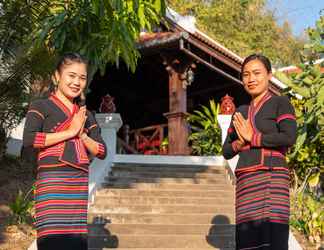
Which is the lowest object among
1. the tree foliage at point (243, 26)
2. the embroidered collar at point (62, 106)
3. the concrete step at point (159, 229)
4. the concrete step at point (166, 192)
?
the concrete step at point (159, 229)

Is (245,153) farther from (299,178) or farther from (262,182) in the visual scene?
(299,178)

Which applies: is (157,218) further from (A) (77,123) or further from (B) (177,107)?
(B) (177,107)

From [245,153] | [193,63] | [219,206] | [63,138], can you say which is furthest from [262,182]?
[193,63]

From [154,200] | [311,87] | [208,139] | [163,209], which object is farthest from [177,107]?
[311,87]

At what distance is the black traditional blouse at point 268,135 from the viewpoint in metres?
2.88

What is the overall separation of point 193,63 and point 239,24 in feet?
44.6

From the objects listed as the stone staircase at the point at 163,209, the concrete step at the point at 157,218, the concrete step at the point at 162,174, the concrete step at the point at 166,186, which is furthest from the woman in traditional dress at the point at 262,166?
the concrete step at the point at 162,174

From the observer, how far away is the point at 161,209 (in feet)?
23.9

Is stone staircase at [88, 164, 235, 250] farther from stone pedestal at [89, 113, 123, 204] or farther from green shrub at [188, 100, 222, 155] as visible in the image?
green shrub at [188, 100, 222, 155]

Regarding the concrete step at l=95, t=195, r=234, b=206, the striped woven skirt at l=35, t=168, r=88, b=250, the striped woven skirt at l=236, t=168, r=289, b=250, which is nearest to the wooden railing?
the concrete step at l=95, t=195, r=234, b=206

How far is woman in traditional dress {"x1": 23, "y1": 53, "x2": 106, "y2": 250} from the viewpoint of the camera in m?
2.75

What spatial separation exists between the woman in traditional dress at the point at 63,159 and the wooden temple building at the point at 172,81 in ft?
20.3

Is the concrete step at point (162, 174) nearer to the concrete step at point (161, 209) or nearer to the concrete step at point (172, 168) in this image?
the concrete step at point (172, 168)

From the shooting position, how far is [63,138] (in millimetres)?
2812
